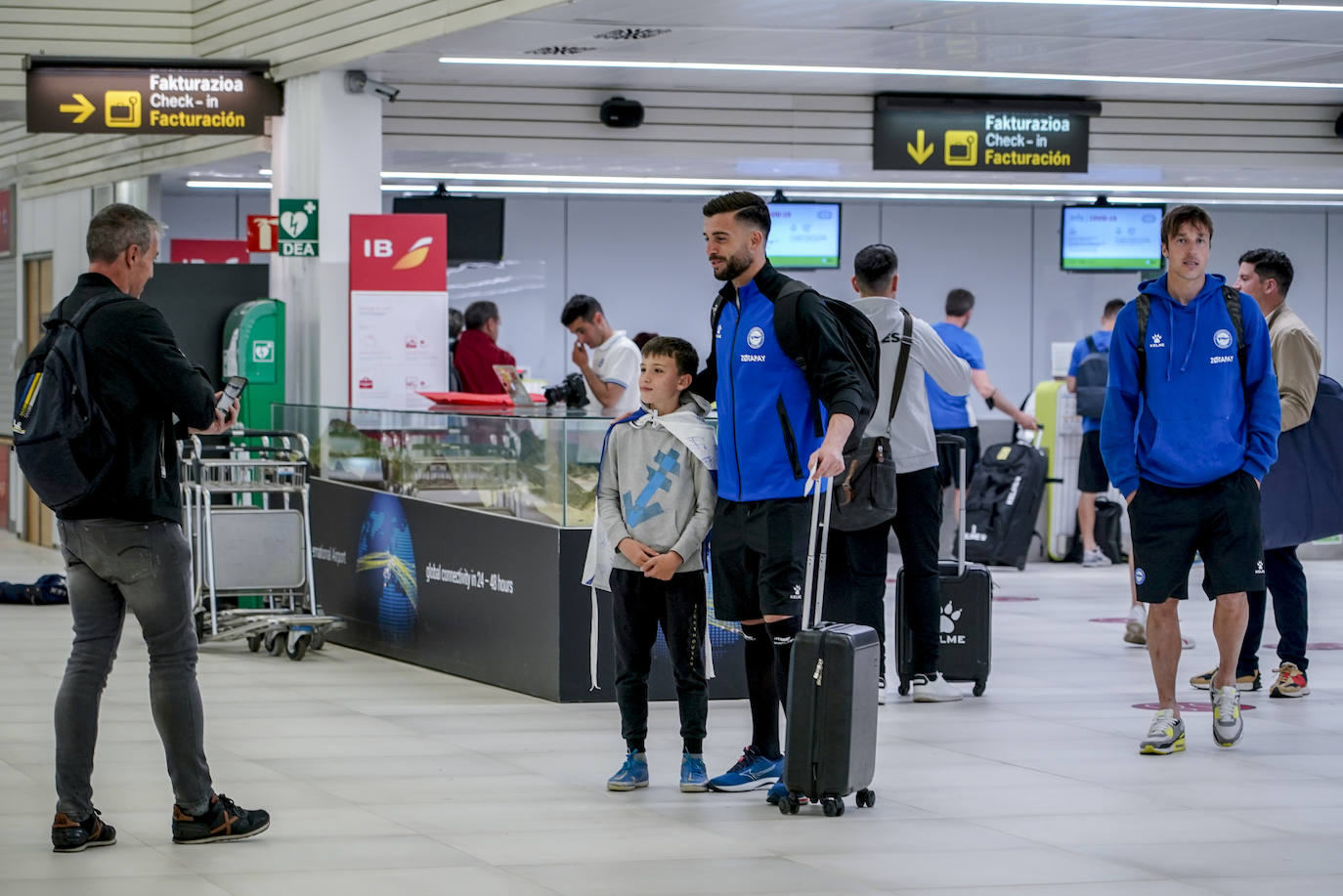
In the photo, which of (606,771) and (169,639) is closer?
(169,639)

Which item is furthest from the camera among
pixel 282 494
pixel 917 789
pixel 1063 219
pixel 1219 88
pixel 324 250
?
pixel 1063 219

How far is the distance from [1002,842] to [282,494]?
590 cm

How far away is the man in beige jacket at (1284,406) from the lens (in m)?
7.06

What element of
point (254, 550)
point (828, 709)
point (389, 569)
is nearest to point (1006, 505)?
point (389, 569)

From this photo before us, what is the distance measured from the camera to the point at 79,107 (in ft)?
35.0

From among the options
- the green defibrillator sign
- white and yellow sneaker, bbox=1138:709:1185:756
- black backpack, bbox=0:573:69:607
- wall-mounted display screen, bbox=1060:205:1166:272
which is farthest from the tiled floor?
wall-mounted display screen, bbox=1060:205:1166:272

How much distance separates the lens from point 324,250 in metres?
10.6

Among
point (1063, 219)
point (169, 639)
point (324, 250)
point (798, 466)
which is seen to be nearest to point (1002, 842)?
point (798, 466)

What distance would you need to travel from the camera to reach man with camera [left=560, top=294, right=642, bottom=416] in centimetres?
966

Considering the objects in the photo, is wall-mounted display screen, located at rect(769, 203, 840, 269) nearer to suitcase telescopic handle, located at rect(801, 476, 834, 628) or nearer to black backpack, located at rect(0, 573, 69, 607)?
black backpack, located at rect(0, 573, 69, 607)

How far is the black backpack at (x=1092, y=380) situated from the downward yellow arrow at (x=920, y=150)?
174 centimetres

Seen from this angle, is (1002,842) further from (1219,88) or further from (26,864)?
(1219,88)

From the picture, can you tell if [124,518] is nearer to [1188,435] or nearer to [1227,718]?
[1188,435]

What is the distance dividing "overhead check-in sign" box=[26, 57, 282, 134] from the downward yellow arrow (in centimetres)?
444
